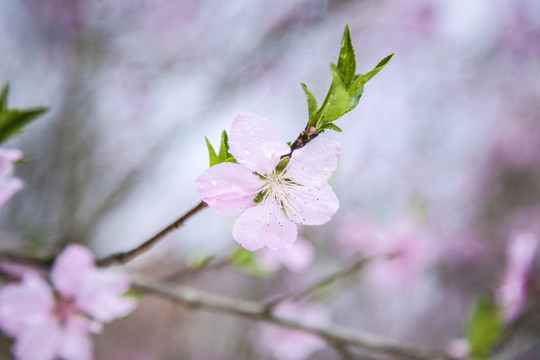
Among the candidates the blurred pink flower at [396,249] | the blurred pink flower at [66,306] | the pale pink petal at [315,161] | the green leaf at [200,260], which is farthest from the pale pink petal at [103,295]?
the blurred pink flower at [396,249]

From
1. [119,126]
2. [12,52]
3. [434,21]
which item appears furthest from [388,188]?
[12,52]

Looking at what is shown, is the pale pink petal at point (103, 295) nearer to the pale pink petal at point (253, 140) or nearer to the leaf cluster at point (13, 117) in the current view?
the leaf cluster at point (13, 117)

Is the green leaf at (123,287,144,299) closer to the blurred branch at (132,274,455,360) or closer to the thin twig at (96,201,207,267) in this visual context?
the blurred branch at (132,274,455,360)

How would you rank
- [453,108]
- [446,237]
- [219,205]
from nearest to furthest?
1. [219,205]
2. [446,237]
3. [453,108]

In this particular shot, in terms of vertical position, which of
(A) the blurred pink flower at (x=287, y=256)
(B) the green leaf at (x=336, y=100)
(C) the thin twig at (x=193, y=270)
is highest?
(A) the blurred pink flower at (x=287, y=256)

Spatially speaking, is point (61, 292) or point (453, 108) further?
point (453, 108)

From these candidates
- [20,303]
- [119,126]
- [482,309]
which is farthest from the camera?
[119,126]

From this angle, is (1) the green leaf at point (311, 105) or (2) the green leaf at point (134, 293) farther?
(2) the green leaf at point (134, 293)

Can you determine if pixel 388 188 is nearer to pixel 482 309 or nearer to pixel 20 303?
pixel 482 309
